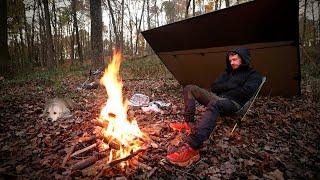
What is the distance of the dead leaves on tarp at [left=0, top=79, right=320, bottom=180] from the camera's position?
333 cm

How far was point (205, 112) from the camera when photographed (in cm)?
380

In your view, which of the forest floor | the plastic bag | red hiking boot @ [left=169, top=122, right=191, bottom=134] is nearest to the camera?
the forest floor

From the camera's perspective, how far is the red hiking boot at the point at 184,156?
139 inches

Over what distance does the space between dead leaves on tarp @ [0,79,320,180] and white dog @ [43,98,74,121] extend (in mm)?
191

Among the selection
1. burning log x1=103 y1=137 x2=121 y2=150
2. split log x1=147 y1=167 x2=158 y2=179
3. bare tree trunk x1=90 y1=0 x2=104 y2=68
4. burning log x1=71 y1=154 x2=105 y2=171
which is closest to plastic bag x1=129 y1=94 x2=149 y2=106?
burning log x1=103 y1=137 x2=121 y2=150

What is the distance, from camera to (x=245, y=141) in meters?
4.27

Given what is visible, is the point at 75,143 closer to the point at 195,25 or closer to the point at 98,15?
the point at 195,25

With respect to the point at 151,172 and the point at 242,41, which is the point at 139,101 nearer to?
the point at 242,41

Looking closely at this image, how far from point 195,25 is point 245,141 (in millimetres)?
3153

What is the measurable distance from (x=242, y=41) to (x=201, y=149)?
132 inches

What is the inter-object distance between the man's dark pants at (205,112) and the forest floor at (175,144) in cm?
36

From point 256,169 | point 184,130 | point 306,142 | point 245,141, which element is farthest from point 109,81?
point 306,142

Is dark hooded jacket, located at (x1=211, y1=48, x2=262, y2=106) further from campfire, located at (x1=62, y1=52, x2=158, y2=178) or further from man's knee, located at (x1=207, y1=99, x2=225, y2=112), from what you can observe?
campfire, located at (x1=62, y1=52, x2=158, y2=178)

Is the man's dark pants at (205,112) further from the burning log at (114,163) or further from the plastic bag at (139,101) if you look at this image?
the plastic bag at (139,101)
